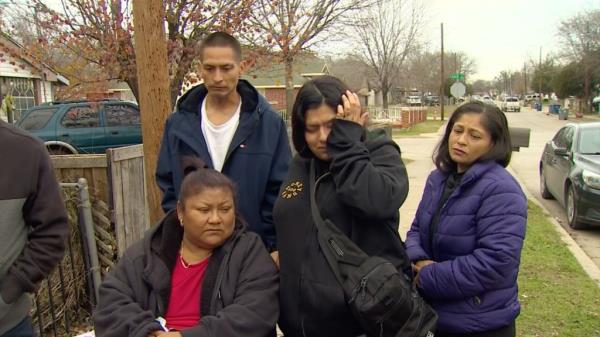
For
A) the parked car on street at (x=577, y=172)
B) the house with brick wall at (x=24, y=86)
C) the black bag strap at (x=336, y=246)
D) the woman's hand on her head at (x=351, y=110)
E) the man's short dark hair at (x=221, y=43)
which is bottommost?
the parked car on street at (x=577, y=172)

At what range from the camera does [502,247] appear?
215 cm

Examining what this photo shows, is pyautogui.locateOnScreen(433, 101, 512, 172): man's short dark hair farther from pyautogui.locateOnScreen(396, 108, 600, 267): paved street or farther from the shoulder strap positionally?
pyautogui.locateOnScreen(396, 108, 600, 267): paved street

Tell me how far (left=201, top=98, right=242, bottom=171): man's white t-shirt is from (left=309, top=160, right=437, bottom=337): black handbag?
0.85 m

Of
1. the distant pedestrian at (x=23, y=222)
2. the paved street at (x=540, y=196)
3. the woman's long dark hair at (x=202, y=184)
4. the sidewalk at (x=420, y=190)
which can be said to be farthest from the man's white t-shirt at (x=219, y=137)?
the paved street at (x=540, y=196)

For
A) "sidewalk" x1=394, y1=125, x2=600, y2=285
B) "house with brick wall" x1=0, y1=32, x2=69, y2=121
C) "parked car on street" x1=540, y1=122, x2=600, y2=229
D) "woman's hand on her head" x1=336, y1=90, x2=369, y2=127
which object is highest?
"house with brick wall" x1=0, y1=32, x2=69, y2=121

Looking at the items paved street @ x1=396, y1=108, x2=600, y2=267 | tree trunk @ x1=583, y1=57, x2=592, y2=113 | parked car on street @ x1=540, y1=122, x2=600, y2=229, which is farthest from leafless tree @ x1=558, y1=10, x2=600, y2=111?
parked car on street @ x1=540, y1=122, x2=600, y2=229

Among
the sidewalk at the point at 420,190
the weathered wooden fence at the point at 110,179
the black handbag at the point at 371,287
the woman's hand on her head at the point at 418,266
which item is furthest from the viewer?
the sidewalk at the point at 420,190

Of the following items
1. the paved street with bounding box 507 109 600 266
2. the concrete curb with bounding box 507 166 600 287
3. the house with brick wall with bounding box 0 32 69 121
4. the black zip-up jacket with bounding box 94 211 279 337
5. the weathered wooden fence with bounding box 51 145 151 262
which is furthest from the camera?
the house with brick wall with bounding box 0 32 69 121

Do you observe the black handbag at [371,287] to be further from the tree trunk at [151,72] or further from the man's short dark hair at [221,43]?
the tree trunk at [151,72]

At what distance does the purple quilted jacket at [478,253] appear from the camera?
218 cm

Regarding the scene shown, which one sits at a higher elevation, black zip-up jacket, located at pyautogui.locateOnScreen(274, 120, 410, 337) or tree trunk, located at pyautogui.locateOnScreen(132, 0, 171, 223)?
tree trunk, located at pyautogui.locateOnScreen(132, 0, 171, 223)

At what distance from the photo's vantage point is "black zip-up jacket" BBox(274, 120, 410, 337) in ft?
5.95

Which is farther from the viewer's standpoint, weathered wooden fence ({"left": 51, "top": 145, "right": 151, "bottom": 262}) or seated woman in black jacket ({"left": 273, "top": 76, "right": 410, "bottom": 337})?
weathered wooden fence ({"left": 51, "top": 145, "right": 151, "bottom": 262})

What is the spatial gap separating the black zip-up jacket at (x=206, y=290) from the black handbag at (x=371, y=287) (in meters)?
0.40
